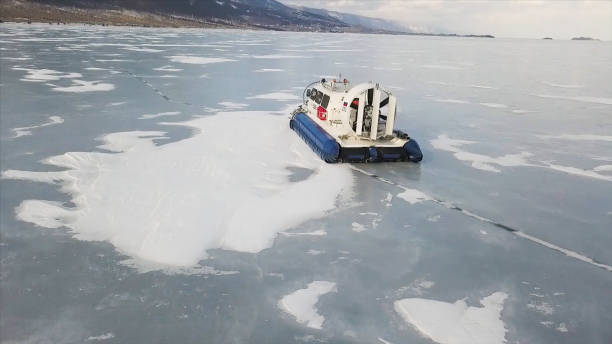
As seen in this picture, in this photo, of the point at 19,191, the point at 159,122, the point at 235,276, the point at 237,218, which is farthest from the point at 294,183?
the point at 159,122

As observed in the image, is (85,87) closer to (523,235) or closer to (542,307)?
(523,235)

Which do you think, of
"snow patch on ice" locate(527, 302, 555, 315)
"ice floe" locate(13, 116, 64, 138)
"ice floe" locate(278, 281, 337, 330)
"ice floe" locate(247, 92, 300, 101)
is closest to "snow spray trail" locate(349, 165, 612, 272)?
"snow patch on ice" locate(527, 302, 555, 315)

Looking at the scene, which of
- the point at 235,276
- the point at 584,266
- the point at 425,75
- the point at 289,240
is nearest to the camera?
the point at 235,276

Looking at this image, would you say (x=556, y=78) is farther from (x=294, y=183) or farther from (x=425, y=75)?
(x=294, y=183)

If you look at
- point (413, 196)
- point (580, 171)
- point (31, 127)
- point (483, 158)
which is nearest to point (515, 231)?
point (413, 196)

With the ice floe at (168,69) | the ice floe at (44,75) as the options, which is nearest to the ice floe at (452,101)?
the ice floe at (168,69)

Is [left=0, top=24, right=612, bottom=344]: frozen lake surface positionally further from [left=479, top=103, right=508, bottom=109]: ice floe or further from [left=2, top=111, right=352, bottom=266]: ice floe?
[left=479, top=103, right=508, bottom=109]: ice floe

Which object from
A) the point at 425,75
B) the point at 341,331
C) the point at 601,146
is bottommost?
the point at 341,331
